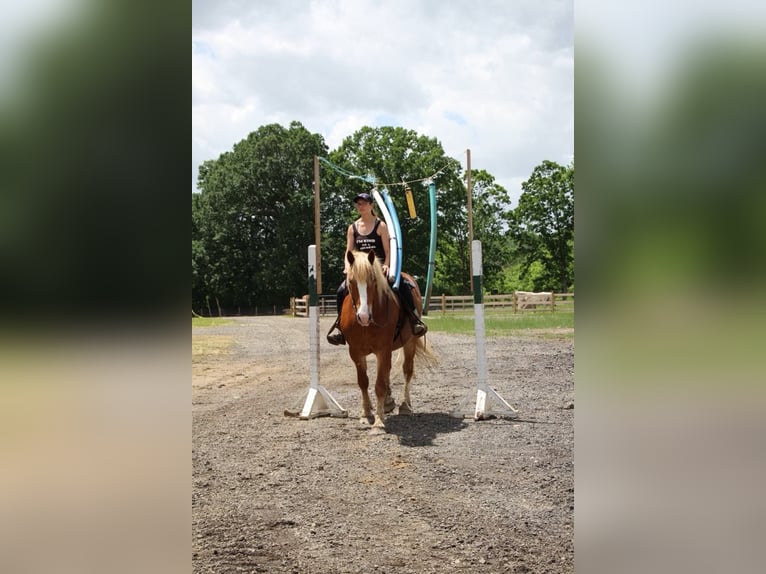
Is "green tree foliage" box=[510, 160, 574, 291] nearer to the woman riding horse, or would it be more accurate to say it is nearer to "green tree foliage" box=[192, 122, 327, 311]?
"green tree foliage" box=[192, 122, 327, 311]

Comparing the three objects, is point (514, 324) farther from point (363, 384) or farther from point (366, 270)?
point (366, 270)

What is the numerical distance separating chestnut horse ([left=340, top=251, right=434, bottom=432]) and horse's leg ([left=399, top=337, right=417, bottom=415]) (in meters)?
0.01

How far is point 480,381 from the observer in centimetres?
662

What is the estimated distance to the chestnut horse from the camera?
19.1ft

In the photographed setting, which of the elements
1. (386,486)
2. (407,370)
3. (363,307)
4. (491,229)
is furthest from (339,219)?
(386,486)

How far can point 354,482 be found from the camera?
442 centimetres

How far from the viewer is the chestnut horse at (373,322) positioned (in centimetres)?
581

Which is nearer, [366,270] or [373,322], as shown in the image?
[366,270]

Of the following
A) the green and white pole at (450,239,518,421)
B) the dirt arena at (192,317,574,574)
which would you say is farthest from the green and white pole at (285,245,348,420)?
the green and white pole at (450,239,518,421)

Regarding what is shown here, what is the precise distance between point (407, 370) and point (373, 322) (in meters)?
1.30
